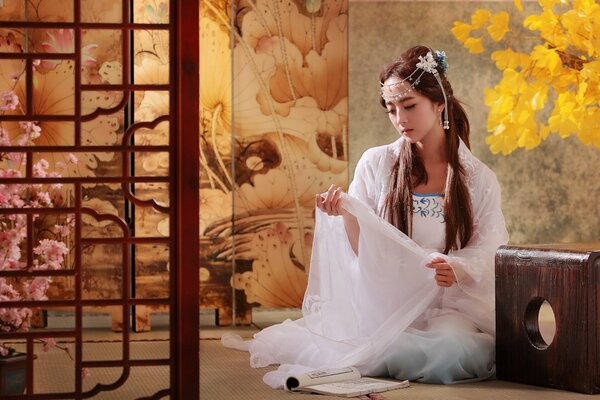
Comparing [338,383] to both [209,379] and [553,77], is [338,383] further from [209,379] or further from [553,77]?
[553,77]

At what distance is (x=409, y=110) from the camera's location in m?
→ 3.59

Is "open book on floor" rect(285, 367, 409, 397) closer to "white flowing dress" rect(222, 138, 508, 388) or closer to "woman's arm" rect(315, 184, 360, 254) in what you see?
"white flowing dress" rect(222, 138, 508, 388)

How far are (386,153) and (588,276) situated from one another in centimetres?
99

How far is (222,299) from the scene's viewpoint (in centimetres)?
484

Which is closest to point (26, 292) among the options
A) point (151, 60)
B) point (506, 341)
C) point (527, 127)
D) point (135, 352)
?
point (135, 352)

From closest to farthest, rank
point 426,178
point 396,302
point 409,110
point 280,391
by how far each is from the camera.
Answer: point 280,391, point 396,302, point 409,110, point 426,178

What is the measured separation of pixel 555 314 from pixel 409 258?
1.76 feet

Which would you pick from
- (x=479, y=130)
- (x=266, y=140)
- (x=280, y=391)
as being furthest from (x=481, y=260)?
(x=479, y=130)

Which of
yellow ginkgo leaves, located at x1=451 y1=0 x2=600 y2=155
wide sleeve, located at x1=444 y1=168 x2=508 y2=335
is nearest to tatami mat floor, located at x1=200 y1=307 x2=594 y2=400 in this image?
wide sleeve, located at x1=444 y1=168 x2=508 y2=335

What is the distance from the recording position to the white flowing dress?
132 inches

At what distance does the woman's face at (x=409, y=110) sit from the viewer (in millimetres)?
3582

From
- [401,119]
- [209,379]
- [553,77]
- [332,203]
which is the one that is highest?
[553,77]

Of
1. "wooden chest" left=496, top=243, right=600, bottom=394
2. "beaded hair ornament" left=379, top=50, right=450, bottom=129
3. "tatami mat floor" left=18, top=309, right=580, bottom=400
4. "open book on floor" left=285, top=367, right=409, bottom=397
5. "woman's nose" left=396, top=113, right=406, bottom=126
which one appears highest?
"beaded hair ornament" left=379, top=50, right=450, bottom=129

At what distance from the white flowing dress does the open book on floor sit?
82 mm
